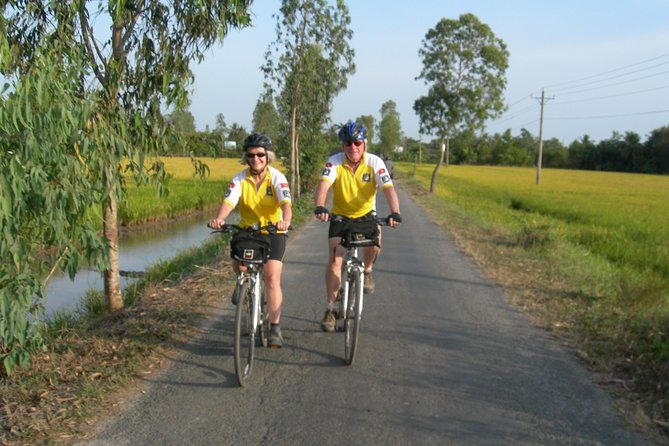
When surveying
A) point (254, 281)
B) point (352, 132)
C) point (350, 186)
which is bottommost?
point (254, 281)

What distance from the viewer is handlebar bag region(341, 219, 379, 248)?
505 centimetres

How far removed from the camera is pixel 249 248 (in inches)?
180

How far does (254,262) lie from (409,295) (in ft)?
10.7

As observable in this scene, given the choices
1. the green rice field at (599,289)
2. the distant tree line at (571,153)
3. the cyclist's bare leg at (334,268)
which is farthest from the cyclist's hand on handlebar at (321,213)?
the distant tree line at (571,153)

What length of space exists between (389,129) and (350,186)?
97817mm

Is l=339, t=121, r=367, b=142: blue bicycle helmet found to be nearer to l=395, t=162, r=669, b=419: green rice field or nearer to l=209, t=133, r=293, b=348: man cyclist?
l=209, t=133, r=293, b=348: man cyclist

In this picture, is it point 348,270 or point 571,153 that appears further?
point 571,153

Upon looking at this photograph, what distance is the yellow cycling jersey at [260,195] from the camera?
478cm

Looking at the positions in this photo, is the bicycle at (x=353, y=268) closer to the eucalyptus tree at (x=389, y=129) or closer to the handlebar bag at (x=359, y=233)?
the handlebar bag at (x=359, y=233)

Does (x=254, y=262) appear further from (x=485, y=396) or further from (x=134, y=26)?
(x=134, y=26)

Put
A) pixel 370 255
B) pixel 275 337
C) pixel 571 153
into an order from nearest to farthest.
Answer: pixel 275 337, pixel 370 255, pixel 571 153

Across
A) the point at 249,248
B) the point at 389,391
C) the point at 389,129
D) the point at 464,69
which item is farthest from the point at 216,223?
the point at 389,129

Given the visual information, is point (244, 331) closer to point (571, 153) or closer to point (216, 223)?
point (216, 223)

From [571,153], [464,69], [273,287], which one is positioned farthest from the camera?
[571,153]
